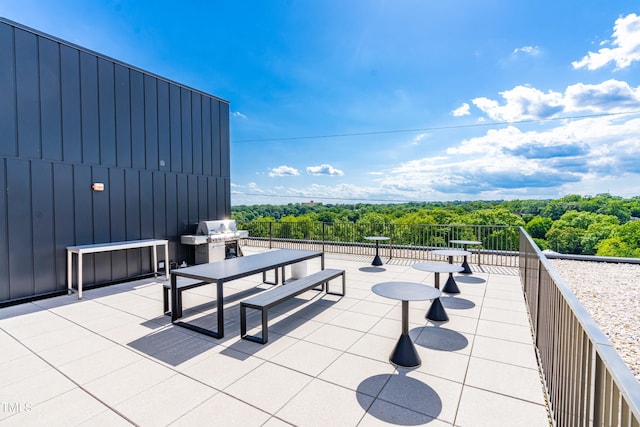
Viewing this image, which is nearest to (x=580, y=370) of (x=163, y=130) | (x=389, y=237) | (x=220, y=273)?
(x=220, y=273)

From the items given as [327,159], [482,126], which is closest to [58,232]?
[482,126]

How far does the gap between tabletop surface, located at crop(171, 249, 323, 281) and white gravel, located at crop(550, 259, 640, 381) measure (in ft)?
13.0

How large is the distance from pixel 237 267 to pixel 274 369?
5.20 feet

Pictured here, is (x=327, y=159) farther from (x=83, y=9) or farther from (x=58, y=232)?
(x=58, y=232)

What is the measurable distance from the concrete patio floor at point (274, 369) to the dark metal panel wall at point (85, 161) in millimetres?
1149

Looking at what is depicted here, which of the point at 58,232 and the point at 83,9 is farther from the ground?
the point at 83,9

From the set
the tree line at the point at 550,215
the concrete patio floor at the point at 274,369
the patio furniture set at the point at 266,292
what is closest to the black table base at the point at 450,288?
the patio furniture set at the point at 266,292

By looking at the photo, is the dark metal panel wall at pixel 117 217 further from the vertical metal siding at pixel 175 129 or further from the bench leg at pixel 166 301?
the bench leg at pixel 166 301

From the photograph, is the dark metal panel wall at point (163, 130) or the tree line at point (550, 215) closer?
the dark metal panel wall at point (163, 130)

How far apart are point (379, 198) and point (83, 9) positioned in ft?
66.5

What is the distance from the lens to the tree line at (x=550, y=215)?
2189cm

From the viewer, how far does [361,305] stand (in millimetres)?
4262

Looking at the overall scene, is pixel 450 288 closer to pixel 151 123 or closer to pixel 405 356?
pixel 405 356

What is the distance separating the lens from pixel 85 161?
5.25 metres
